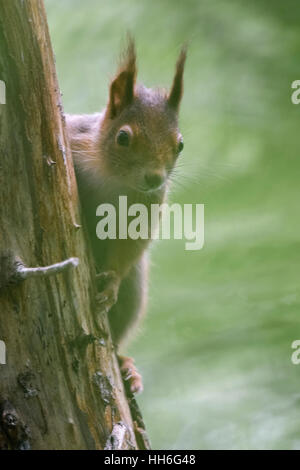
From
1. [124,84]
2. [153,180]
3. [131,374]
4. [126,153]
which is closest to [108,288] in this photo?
[153,180]

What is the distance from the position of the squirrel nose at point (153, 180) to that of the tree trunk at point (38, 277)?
0.54 meters

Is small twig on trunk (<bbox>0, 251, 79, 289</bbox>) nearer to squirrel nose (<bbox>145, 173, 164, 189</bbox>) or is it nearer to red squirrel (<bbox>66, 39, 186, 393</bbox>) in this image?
red squirrel (<bbox>66, 39, 186, 393</bbox>)

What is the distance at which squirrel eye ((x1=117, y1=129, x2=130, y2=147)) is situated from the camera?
2.70m

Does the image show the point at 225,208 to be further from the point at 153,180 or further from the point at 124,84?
the point at 124,84

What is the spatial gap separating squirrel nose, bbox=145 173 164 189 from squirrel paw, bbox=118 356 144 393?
3.12 feet

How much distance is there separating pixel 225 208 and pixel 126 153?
49cm

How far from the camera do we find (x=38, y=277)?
76.3 inches

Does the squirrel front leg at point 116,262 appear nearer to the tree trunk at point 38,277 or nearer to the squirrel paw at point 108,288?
the squirrel paw at point 108,288

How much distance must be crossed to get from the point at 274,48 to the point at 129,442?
1.75m

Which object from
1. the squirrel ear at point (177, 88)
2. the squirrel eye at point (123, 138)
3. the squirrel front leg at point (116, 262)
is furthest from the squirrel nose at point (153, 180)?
the squirrel ear at point (177, 88)

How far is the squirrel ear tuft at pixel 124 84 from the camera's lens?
105 inches

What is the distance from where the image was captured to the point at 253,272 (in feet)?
9.23

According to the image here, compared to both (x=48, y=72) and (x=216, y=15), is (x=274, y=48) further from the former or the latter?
(x=48, y=72)
